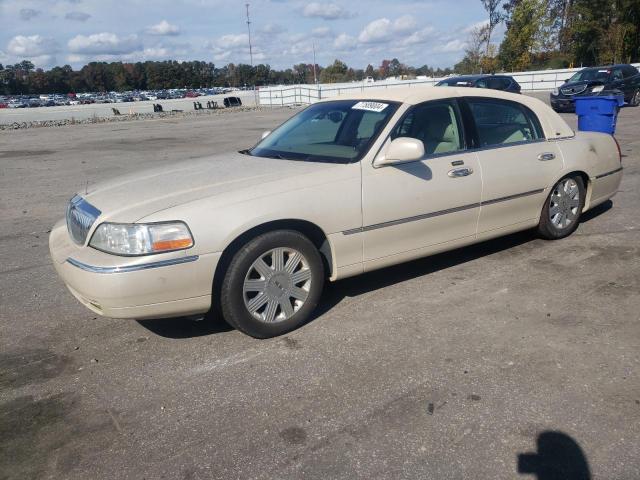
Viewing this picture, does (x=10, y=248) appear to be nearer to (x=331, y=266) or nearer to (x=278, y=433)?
(x=331, y=266)

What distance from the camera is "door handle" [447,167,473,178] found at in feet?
14.8

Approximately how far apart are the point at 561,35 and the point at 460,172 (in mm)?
57659

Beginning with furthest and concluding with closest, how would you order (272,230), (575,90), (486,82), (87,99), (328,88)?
(87,99) → (328,88) → (575,90) → (486,82) → (272,230)

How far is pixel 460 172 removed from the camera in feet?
14.9

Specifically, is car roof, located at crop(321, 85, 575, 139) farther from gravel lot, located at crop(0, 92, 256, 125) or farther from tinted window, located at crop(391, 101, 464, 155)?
gravel lot, located at crop(0, 92, 256, 125)

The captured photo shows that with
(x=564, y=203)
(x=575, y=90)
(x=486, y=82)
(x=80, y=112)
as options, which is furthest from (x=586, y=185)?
(x=80, y=112)

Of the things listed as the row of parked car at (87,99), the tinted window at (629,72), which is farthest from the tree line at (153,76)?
the tinted window at (629,72)

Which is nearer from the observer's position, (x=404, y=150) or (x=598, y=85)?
(x=404, y=150)

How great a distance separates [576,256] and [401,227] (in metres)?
2.04

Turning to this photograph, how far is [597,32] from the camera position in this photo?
48.6 metres

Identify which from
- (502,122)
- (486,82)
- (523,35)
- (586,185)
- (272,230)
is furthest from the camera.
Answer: (523,35)

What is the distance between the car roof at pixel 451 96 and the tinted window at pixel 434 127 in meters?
0.08

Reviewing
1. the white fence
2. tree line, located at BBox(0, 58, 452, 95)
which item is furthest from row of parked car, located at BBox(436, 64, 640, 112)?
tree line, located at BBox(0, 58, 452, 95)

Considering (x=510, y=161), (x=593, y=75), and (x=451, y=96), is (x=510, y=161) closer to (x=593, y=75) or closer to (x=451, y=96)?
(x=451, y=96)
